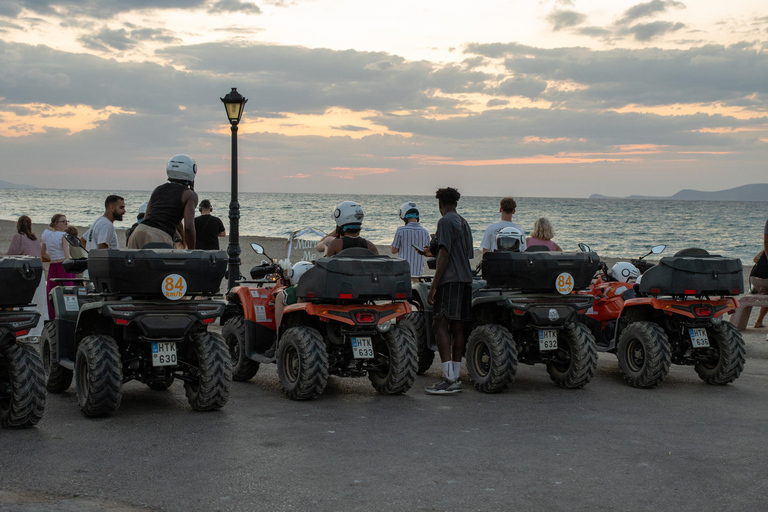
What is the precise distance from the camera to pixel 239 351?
28.5ft

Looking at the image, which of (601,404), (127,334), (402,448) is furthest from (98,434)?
(601,404)

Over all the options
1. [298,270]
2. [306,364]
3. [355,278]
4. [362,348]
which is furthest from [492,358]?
[298,270]

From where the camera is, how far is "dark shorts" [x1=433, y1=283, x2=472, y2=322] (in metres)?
8.05

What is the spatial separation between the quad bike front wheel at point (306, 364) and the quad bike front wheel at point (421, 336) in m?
1.85

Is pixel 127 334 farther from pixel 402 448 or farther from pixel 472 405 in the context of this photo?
pixel 472 405

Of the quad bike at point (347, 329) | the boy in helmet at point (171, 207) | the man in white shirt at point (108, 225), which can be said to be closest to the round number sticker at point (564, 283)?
the quad bike at point (347, 329)

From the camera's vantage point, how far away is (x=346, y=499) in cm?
464

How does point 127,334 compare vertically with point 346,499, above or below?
above

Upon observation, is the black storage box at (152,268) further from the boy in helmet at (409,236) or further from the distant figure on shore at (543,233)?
the distant figure on shore at (543,233)

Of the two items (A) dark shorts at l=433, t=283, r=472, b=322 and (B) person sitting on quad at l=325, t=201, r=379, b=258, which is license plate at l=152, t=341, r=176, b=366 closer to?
(B) person sitting on quad at l=325, t=201, r=379, b=258

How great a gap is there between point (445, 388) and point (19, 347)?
388cm

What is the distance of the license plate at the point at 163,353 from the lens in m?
6.61

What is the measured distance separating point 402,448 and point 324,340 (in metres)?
2.29

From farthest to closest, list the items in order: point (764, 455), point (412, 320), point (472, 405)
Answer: point (412, 320), point (472, 405), point (764, 455)
